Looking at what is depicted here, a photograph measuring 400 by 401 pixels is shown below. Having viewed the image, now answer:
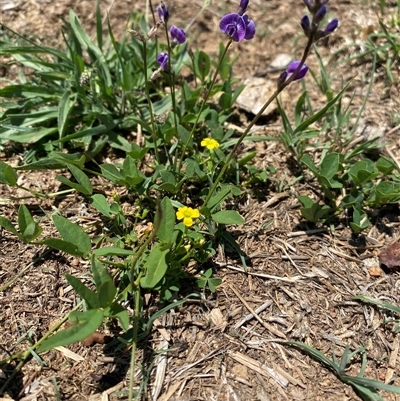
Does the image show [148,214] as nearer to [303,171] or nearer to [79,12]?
[303,171]

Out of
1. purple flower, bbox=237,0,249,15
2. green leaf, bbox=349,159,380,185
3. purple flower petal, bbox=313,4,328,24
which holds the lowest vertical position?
green leaf, bbox=349,159,380,185

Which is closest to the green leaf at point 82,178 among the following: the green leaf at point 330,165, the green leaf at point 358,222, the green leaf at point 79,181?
the green leaf at point 79,181

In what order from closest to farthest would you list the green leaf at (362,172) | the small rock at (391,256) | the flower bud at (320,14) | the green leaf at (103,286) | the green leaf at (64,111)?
the flower bud at (320,14), the green leaf at (103,286), the small rock at (391,256), the green leaf at (362,172), the green leaf at (64,111)

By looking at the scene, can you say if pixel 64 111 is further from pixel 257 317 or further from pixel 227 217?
pixel 257 317

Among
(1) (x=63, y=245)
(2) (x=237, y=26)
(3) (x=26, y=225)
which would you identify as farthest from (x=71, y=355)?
(2) (x=237, y=26)

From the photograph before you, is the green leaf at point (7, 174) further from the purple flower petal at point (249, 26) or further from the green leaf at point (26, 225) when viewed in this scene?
the purple flower petal at point (249, 26)

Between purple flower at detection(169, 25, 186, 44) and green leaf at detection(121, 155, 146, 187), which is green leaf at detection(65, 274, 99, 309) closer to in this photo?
green leaf at detection(121, 155, 146, 187)

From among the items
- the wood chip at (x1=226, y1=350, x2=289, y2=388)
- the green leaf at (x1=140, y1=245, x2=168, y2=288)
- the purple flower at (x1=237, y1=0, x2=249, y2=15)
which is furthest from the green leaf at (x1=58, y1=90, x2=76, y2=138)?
the wood chip at (x1=226, y1=350, x2=289, y2=388)
